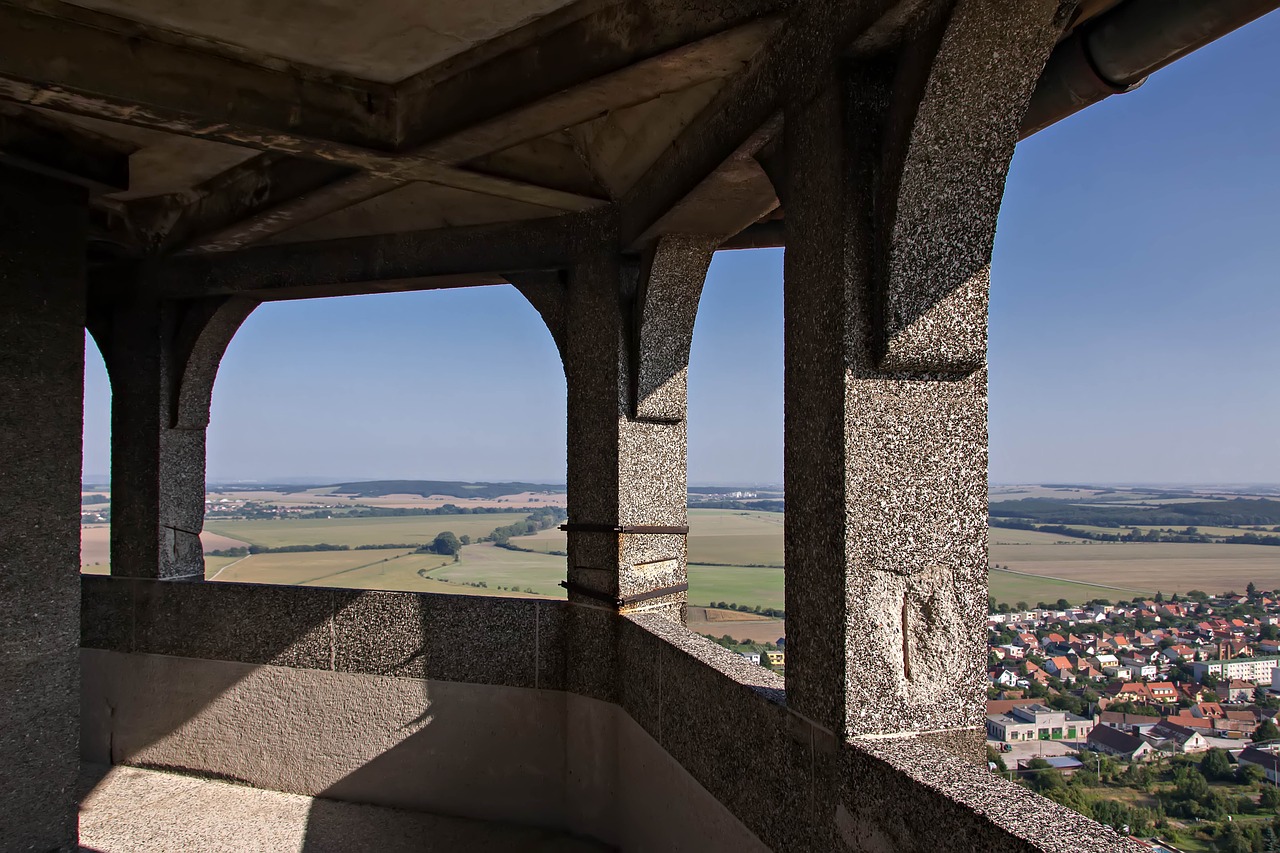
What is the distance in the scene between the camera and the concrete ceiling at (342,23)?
303 centimetres

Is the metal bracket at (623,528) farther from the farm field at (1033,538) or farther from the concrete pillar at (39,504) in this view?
the farm field at (1033,538)

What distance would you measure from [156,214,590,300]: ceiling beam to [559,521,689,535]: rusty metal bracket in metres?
1.54

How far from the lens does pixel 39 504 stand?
4.10 metres

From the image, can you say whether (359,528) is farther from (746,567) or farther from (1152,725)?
(1152,725)

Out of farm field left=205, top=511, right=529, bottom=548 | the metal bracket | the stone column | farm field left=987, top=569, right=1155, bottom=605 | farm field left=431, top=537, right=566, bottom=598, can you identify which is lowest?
farm field left=205, top=511, right=529, bottom=548

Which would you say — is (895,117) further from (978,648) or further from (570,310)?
(570,310)

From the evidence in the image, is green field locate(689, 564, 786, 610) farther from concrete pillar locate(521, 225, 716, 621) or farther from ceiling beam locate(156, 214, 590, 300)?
ceiling beam locate(156, 214, 590, 300)

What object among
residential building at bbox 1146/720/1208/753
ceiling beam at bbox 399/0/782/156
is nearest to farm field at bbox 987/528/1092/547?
residential building at bbox 1146/720/1208/753

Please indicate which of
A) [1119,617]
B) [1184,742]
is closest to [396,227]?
[1184,742]

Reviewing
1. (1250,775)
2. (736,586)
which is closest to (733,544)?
(736,586)

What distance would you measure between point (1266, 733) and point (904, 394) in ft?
11.6

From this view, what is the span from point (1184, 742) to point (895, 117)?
12.0ft

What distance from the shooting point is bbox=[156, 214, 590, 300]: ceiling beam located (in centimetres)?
500

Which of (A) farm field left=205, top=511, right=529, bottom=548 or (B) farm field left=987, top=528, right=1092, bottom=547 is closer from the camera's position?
(B) farm field left=987, top=528, right=1092, bottom=547
